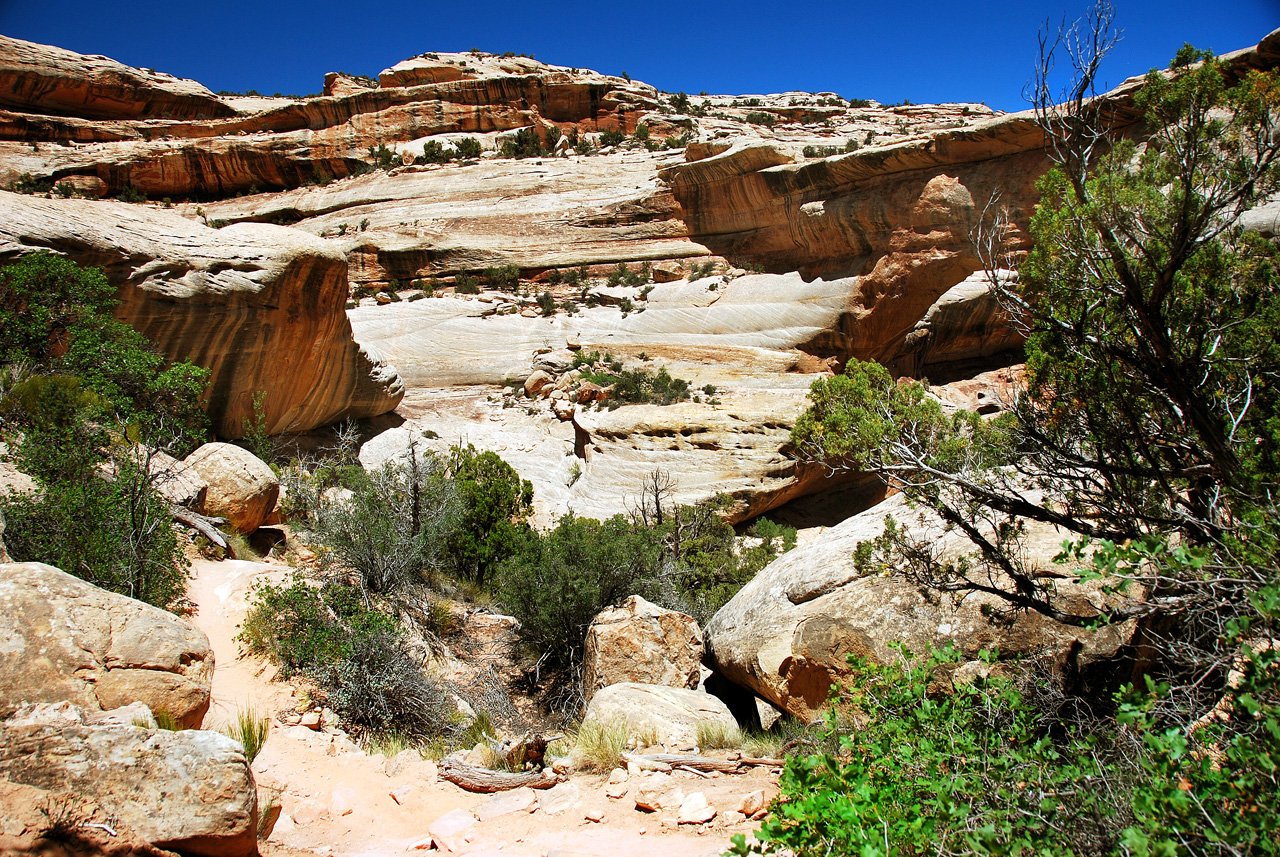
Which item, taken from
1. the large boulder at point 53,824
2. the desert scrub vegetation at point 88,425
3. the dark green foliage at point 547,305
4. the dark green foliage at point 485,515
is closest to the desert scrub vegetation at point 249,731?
the desert scrub vegetation at point 88,425

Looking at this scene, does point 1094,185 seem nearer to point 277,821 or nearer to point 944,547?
point 944,547

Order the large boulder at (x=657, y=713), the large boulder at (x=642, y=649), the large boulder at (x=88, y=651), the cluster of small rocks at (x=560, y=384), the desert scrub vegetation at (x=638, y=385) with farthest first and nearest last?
the cluster of small rocks at (x=560, y=384) → the desert scrub vegetation at (x=638, y=385) → the large boulder at (x=642, y=649) → the large boulder at (x=657, y=713) → the large boulder at (x=88, y=651)

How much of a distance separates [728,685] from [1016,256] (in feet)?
54.1

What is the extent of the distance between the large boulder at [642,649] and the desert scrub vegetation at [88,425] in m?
4.37

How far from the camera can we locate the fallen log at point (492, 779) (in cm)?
505

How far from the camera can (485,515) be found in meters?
12.2

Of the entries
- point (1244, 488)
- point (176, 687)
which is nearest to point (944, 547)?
point (1244, 488)

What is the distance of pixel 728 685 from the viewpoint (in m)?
8.08

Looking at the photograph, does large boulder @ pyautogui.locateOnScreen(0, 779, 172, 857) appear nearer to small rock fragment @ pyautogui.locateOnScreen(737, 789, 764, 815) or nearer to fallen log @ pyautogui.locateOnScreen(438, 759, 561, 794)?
fallen log @ pyautogui.locateOnScreen(438, 759, 561, 794)

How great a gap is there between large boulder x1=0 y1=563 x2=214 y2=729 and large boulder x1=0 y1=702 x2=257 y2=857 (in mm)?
663

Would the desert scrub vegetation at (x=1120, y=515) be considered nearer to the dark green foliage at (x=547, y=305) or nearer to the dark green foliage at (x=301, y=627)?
the dark green foliage at (x=301, y=627)

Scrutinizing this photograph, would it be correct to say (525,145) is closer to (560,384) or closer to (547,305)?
(547,305)

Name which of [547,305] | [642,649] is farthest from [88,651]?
[547,305]

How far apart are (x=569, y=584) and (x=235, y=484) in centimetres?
545
